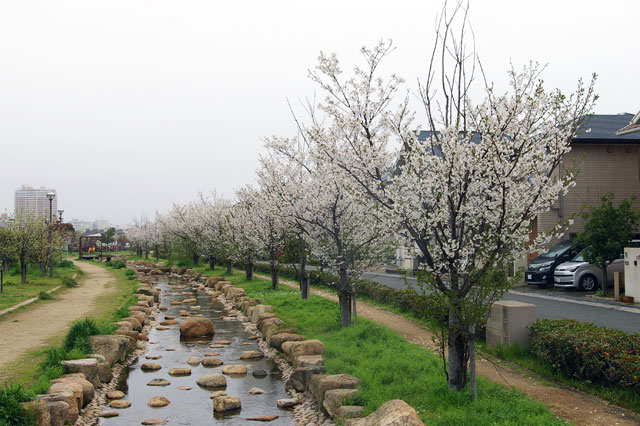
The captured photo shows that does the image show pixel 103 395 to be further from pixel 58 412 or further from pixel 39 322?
pixel 39 322

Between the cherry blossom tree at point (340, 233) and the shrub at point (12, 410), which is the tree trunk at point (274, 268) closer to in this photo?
the cherry blossom tree at point (340, 233)

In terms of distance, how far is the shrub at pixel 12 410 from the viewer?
685cm

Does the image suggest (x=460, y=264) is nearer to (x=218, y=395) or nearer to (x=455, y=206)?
(x=455, y=206)

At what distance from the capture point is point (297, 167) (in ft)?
56.9

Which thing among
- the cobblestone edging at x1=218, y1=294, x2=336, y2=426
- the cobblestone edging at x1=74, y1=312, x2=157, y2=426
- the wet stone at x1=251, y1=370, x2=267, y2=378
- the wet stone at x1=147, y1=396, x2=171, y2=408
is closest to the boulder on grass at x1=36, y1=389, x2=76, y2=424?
the cobblestone edging at x1=74, y1=312, x2=157, y2=426

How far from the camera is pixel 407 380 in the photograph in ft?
28.0

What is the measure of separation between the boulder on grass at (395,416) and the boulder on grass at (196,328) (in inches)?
398

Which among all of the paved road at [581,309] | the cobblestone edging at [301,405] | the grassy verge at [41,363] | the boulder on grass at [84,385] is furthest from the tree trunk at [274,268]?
the boulder on grass at [84,385]

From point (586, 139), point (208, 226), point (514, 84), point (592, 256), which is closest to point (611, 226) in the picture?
point (592, 256)

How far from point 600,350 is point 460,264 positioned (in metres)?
2.51

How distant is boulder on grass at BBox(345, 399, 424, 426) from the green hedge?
3213 mm

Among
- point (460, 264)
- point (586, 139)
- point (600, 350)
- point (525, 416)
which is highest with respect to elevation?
point (586, 139)

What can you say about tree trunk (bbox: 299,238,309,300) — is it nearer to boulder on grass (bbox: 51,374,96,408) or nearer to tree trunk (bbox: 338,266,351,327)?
tree trunk (bbox: 338,266,351,327)

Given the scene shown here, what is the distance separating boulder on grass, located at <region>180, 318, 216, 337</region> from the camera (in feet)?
51.5
